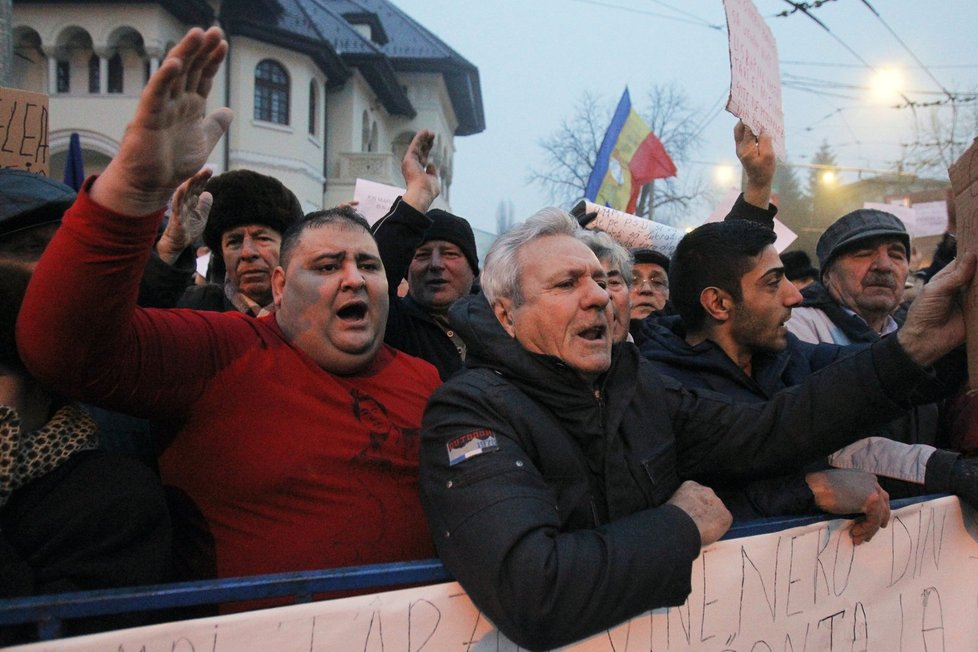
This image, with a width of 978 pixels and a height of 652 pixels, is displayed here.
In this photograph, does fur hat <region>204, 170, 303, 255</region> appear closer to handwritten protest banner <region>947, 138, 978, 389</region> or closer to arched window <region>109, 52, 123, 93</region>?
handwritten protest banner <region>947, 138, 978, 389</region>

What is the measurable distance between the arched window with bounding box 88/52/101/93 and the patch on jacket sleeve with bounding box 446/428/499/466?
23791mm

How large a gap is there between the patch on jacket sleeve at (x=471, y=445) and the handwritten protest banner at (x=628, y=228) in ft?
8.66

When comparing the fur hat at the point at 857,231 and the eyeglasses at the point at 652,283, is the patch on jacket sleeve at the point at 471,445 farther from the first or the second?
the eyeglasses at the point at 652,283

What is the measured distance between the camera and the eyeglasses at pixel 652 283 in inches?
183

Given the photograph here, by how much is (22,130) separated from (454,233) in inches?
74.2

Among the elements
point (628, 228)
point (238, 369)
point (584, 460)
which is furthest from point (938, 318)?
point (628, 228)

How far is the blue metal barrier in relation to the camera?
1342mm

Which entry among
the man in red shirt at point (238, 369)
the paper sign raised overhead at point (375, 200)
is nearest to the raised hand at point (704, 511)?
the man in red shirt at point (238, 369)

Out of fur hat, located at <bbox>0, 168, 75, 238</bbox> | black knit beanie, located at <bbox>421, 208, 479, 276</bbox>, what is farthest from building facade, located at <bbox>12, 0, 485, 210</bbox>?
fur hat, located at <bbox>0, 168, 75, 238</bbox>

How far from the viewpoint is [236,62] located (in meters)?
22.7

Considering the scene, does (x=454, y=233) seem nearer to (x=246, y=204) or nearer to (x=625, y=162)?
(x=246, y=204)

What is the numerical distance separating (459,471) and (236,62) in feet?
77.7

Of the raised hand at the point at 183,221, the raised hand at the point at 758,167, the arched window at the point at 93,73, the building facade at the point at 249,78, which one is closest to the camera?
the raised hand at the point at 183,221

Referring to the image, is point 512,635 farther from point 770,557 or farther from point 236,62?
point 236,62
